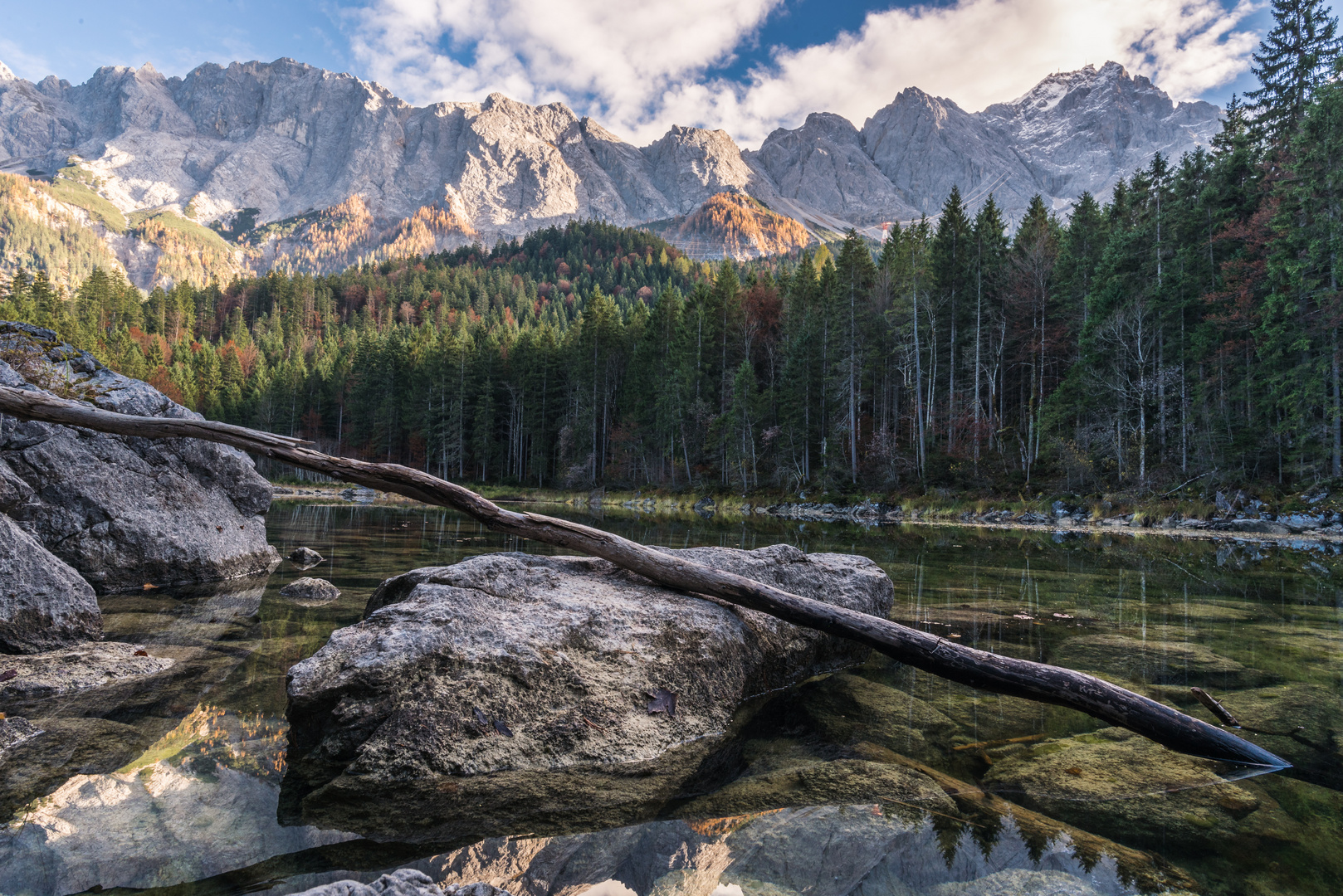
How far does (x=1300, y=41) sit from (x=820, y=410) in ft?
102

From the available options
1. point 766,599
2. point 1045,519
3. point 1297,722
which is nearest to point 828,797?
point 766,599

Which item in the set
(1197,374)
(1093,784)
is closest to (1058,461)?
(1197,374)

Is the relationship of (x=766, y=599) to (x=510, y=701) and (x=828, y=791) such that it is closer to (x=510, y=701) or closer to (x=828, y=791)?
(x=828, y=791)

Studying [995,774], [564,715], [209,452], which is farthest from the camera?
[209,452]

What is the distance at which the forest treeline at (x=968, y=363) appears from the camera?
23391 mm

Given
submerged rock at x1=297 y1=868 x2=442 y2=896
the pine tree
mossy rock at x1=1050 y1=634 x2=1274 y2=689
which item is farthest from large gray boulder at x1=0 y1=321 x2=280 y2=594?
the pine tree

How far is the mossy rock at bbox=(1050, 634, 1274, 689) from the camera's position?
5098 mm

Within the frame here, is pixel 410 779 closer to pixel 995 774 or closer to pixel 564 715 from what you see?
pixel 564 715

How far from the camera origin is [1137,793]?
317 centimetres

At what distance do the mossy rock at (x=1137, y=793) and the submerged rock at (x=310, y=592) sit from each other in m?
7.44

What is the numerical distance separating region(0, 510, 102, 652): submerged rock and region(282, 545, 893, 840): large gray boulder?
2.71 meters

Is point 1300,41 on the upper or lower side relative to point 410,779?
upper

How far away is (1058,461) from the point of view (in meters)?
28.0

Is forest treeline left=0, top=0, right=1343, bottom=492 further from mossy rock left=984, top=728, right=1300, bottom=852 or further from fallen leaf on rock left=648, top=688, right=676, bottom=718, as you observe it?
fallen leaf on rock left=648, top=688, right=676, bottom=718
